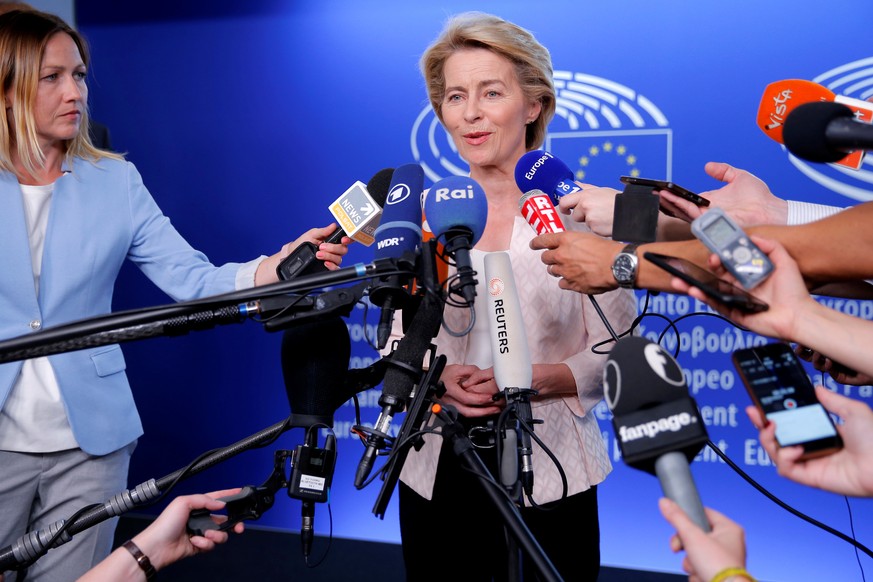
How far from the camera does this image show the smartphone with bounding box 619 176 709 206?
1.58m

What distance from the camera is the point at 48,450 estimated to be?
198 cm

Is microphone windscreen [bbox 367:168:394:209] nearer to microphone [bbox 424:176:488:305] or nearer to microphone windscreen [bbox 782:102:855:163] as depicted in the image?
microphone [bbox 424:176:488:305]

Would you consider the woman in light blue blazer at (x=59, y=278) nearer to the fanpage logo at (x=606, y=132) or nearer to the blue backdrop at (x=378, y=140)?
the blue backdrop at (x=378, y=140)

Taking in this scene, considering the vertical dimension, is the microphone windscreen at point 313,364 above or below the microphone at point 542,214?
below

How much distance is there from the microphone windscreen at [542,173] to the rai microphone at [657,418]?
921mm

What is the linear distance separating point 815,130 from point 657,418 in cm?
45

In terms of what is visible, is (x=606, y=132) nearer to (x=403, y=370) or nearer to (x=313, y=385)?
(x=403, y=370)

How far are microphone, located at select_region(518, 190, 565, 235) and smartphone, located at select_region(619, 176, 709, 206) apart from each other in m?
0.18

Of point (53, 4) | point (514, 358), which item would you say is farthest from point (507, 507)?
point (53, 4)

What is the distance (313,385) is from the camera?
129 centimetres

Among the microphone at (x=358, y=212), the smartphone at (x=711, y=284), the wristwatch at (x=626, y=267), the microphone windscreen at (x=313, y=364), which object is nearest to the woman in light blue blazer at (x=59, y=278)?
the microphone at (x=358, y=212)

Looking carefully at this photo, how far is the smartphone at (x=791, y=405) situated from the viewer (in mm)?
1091

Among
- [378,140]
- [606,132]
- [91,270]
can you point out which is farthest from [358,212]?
[378,140]

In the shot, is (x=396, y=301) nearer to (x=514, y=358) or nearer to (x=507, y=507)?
(x=507, y=507)
